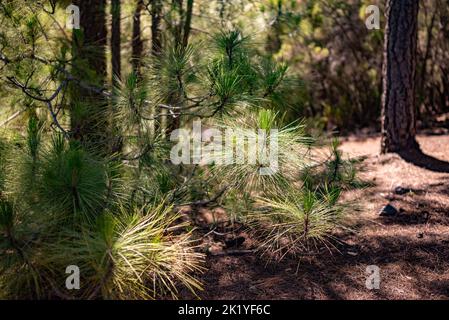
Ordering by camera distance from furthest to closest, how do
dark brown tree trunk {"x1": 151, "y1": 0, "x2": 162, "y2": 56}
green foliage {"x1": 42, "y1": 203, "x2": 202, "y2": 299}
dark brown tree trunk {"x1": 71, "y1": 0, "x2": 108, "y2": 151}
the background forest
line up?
dark brown tree trunk {"x1": 151, "y1": 0, "x2": 162, "y2": 56}
dark brown tree trunk {"x1": 71, "y1": 0, "x2": 108, "y2": 151}
the background forest
green foliage {"x1": 42, "y1": 203, "x2": 202, "y2": 299}

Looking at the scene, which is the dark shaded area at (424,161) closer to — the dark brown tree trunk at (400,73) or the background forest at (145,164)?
the dark brown tree trunk at (400,73)

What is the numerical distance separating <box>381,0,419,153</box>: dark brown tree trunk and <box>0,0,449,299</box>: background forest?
53 millimetres

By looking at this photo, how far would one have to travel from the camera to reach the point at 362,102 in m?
Answer: 7.88

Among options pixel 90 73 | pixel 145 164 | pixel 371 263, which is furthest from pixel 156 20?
pixel 371 263

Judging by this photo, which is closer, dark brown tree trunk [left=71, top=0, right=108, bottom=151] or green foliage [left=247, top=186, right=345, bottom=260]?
green foliage [left=247, top=186, right=345, bottom=260]

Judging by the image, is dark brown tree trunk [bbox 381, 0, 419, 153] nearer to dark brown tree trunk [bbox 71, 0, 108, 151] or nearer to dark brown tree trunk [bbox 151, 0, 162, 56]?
dark brown tree trunk [bbox 151, 0, 162, 56]

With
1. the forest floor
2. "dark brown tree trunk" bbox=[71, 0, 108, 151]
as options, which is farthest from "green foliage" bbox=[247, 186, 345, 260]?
"dark brown tree trunk" bbox=[71, 0, 108, 151]

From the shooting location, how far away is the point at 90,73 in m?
4.31

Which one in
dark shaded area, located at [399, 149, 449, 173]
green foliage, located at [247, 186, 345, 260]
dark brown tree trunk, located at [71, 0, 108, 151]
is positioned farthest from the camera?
dark shaded area, located at [399, 149, 449, 173]

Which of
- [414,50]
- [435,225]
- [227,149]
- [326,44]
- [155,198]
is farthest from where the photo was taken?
[326,44]

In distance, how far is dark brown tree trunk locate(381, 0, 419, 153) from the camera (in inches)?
200

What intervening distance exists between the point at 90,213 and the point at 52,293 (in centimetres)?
43

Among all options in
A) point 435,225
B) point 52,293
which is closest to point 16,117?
point 52,293
